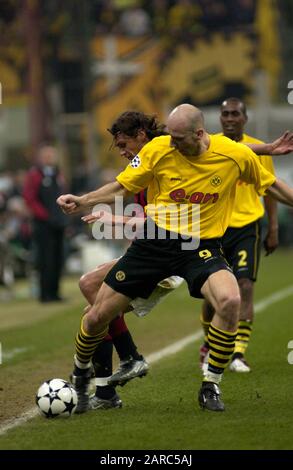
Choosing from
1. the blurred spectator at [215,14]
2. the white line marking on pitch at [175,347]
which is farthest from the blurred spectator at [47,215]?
the blurred spectator at [215,14]

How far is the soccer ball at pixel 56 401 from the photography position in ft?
28.0

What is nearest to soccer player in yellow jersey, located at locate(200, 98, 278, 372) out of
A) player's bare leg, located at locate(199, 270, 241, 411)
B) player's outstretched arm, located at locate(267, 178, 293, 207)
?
player's outstretched arm, located at locate(267, 178, 293, 207)

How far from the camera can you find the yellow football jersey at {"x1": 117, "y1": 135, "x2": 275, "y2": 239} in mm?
8688

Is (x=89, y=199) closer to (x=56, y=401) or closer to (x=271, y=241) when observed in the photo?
(x=56, y=401)

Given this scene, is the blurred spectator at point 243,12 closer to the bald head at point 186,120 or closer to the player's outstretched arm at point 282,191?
the player's outstretched arm at point 282,191

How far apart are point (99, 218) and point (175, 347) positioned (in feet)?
14.8

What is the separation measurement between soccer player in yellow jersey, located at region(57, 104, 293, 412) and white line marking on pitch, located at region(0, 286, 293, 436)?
1.37 ft

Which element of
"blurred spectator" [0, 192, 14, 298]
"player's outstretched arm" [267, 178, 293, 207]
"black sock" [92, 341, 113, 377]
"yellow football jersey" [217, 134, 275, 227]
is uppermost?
"player's outstretched arm" [267, 178, 293, 207]

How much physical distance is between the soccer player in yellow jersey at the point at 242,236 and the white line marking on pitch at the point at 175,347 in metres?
0.96

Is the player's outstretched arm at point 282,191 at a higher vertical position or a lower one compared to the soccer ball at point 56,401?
higher

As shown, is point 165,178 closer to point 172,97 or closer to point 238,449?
point 238,449

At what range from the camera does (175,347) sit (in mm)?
12977

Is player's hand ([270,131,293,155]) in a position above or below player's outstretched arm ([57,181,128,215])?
above

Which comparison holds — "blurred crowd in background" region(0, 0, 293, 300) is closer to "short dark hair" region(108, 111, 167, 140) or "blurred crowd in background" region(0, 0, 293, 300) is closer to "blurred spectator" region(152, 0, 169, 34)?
"blurred spectator" region(152, 0, 169, 34)
